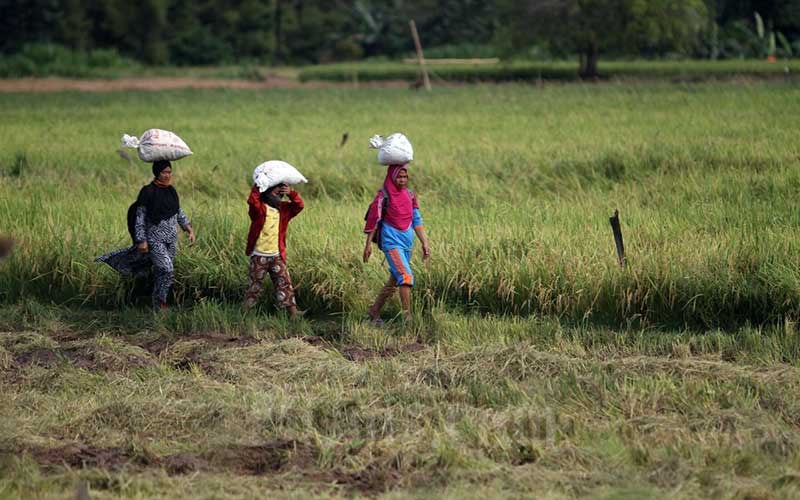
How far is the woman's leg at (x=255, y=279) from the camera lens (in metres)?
7.09

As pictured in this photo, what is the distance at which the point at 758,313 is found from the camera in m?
6.80

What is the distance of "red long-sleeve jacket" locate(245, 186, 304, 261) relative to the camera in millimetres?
7035

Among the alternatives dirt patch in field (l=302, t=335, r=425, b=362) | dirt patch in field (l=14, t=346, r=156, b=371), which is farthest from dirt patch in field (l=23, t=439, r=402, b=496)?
dirt patch in field (l=302, t=335, r=425, b=362)

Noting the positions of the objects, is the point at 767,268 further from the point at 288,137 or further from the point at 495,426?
the point at 288,137

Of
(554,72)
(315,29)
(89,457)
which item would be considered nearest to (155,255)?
(89,457)

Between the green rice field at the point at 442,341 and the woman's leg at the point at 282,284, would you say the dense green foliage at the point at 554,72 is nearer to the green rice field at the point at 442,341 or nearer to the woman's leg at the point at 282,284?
the green rice field at the point at 442,341

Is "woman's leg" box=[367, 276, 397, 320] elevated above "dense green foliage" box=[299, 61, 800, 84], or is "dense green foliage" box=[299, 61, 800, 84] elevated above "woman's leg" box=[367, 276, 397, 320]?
"woman's leg" box=[367, 276, 397, 320]

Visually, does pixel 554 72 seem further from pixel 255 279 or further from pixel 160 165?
pixel 255 279

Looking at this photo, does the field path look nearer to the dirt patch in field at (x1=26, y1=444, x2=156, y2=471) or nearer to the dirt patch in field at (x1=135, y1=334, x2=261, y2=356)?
the dirt patch in field at (x1=135, y1=334, x2=261, y2=356)

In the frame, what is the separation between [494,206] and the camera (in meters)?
9.41

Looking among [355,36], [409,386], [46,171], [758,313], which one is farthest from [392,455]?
[355,36]

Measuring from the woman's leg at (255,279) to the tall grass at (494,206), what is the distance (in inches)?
16.2

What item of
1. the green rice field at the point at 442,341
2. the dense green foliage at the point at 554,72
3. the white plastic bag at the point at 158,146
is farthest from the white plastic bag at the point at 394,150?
the dense green foliage at the point at 554,72

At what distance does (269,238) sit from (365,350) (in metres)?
1.08
